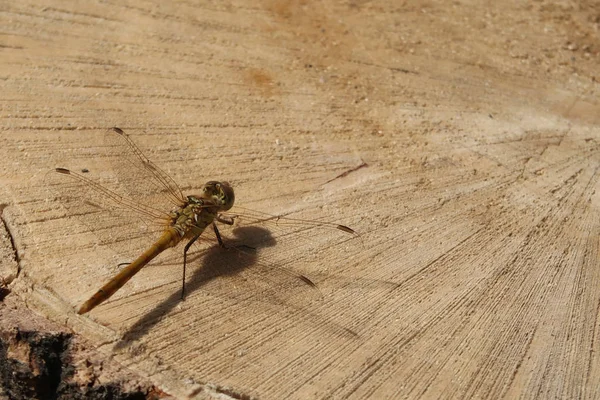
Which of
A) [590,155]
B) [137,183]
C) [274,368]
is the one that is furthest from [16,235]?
[590,155]

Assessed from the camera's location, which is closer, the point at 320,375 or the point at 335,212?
the point at 320,375

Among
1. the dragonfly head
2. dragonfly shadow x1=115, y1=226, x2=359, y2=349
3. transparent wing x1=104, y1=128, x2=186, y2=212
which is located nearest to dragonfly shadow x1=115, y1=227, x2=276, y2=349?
dragonfly shadow x1=115, y1=226, x2=359, y2=349

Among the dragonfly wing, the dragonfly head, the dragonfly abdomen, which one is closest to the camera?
the dragonfly abdomen

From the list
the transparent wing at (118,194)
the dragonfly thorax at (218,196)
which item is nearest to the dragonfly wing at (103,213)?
the transparent wing at (118,194)

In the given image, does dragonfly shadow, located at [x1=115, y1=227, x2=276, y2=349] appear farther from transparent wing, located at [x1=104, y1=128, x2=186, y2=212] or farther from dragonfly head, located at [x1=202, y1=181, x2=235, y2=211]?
transparent wing, located at [x1=104, y1=128, x2=186, y2=212]

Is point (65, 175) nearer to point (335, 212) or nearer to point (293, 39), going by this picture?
point (335, 212)

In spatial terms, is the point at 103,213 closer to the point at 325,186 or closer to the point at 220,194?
the point at 220,194

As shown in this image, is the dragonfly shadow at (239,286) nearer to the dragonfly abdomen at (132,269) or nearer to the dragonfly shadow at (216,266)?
the dragonfly shadow at (216,266)
